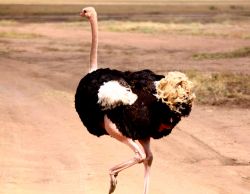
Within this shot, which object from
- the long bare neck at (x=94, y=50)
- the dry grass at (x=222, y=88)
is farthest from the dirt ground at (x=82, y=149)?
the long bare neck at (x=94, y=50)

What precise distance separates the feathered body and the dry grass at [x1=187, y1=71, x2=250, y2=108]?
708cm

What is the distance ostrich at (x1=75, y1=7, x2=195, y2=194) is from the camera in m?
6.81

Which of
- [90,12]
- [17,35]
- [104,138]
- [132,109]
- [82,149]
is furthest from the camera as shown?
[17,35]

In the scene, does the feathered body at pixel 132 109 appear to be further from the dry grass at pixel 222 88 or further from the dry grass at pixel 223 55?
the dry grass at pixel 223 55

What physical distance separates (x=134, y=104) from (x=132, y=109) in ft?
0.15

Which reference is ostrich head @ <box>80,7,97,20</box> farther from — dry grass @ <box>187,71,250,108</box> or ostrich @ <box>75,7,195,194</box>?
dry grass @ <box>187,71,250,108</box>

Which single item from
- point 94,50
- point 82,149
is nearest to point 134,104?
point 94,50

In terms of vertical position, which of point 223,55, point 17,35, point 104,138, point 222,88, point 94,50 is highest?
point 94,50

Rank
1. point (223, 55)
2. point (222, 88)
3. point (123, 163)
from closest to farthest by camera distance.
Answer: point (123, 163), point (222, 88), point (223, 55)

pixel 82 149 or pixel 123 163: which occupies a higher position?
pixel 123 163

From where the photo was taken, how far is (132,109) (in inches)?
273

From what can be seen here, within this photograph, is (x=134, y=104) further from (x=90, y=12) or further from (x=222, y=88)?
(x=222, y=88)

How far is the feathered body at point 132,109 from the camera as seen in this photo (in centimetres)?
692

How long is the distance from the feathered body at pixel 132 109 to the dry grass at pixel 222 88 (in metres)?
7.08
